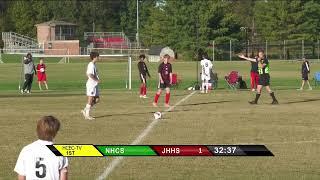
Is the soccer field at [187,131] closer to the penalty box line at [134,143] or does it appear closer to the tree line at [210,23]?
the penalty box line at [134,143]

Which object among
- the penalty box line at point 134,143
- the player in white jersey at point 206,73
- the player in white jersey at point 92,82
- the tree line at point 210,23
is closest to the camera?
the penalty box line at point 134,143

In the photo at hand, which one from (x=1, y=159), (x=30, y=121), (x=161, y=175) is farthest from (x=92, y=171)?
(x=30, y=121)

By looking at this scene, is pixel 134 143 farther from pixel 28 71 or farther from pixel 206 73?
pixel 28 71

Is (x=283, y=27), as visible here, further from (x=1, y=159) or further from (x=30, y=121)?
(x=1, y=159)

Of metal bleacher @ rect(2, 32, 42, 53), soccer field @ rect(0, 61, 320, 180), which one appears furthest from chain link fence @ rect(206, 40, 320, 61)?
soccer field @ rect(0, 61, 320, 180)

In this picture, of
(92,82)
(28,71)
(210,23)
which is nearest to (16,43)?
(210,23)

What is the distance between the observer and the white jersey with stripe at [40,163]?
233 inches

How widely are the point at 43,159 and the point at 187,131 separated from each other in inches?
423

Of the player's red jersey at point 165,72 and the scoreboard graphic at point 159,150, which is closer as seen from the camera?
the scoreboard graphic at point 159,150

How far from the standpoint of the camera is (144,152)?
223 inches

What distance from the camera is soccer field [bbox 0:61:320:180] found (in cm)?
1138

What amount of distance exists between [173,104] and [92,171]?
13.6 m

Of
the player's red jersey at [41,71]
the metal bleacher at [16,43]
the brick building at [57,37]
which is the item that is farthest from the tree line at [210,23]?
the player's red jersey at [41,71]

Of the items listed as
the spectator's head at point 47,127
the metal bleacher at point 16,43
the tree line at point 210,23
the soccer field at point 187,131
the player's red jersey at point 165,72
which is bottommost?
the soccer field at point 187,131
